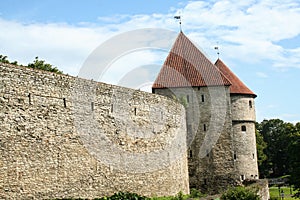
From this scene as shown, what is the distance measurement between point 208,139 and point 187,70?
430 cm

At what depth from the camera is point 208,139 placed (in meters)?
28.2

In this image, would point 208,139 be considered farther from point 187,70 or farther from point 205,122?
point 187,70

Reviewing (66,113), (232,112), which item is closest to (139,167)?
(66,113)

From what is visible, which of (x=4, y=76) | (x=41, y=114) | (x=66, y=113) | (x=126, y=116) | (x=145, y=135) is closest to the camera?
(x=4, y=76)

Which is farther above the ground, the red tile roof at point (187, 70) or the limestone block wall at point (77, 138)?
the red tile roof at point (187, 70)

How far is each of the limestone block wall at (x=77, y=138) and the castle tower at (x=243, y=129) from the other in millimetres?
9582

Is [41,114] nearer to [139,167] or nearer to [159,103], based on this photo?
[139,167]

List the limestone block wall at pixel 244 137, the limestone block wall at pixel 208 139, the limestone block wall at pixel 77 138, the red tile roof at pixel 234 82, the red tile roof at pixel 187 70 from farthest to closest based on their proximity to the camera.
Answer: the red tile roof at pixel 234 82
the limestone block wall at pixel 244 137
the red tile roof at pixel 187 70
the limestone block wall at pixel 208 139
the limestone block wall at pixel 77 138

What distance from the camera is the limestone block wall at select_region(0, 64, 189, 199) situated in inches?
491

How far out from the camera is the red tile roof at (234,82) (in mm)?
30652

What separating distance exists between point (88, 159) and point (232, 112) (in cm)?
1653

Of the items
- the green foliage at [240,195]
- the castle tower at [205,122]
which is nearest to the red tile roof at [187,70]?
the castle tower at [205,122]

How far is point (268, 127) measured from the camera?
68.8 metres

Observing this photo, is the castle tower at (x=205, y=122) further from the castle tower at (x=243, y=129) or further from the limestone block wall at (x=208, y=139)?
the castle tower at (x=243, y=129)
